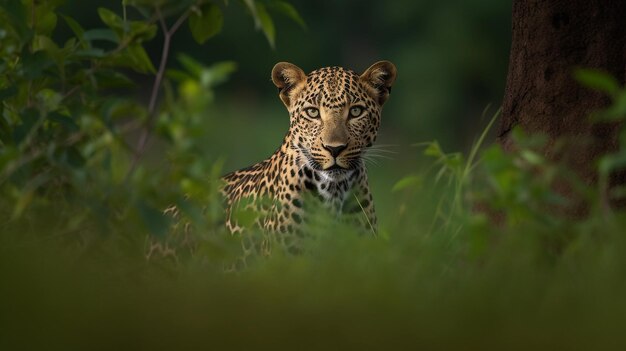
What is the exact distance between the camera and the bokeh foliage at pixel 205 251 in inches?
121

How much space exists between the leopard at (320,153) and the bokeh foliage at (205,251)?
97 centimetres

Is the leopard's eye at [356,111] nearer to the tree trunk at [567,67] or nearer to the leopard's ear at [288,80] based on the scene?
the leopard's ear at [288,80]

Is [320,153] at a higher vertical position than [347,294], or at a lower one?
higher

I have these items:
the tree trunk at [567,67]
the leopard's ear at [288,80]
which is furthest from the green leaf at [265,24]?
the leopard's ear at [288,80]

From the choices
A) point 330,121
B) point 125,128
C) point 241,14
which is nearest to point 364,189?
point 330,121

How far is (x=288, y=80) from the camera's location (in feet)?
22.0

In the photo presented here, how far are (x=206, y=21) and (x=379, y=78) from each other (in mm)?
2343

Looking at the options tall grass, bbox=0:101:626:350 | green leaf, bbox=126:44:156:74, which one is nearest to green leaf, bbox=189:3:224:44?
green leaf, bbox=126:44:156:74

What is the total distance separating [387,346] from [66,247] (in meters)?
1.77

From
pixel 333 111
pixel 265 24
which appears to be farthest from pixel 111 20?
pixel 333 111

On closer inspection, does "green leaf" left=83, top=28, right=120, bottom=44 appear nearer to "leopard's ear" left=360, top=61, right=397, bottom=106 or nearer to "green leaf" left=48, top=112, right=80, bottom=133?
"green leaf" left=48, top=112, right=80, bottom=133

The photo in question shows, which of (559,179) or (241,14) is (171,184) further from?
(241,14)

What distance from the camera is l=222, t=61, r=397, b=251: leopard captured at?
6.18 metres

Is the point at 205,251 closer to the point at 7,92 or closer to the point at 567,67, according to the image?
the point at 7,92
